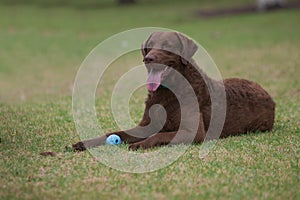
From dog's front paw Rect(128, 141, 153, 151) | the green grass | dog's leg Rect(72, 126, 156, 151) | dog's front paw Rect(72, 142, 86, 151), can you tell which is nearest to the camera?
the green grass

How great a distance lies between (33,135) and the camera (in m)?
8.03

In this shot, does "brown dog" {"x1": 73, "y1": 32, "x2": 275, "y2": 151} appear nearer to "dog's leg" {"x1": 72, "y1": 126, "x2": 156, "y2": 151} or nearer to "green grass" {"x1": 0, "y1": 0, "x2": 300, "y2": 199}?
"dog's leg" {"x1": 72, "y1": 126, "x2": 156, "y2": 151}

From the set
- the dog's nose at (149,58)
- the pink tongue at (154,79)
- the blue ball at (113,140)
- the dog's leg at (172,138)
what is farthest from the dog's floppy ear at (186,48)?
the blue ball at (113,140)

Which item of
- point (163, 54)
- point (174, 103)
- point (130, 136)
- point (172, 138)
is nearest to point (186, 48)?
point (163, 54)

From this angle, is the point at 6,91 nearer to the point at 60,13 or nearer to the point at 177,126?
the point at 177,126

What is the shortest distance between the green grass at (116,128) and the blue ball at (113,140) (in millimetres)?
586

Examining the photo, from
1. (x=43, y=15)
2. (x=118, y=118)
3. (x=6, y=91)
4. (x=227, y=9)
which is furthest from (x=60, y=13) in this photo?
(x=118, y=118)

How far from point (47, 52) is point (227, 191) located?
19468 mm

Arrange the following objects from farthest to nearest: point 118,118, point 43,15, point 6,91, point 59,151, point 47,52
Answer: point 43,15 → point 47,52 → point 6,91 → point 118,118 → point 59,151

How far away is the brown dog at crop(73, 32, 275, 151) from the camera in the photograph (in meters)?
7.14

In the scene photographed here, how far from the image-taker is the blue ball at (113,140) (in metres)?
7.30

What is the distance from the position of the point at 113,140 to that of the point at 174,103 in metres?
0.90

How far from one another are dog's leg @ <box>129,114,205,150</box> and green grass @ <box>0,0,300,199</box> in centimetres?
13

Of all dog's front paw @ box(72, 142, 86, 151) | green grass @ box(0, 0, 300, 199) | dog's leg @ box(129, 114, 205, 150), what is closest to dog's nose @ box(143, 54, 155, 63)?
dog's leg @ box(129, 114, 205, 150)
